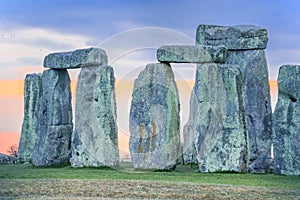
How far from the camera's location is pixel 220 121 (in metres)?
24.4

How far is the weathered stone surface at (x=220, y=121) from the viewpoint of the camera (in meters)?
24.2

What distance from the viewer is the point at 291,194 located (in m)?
19.5

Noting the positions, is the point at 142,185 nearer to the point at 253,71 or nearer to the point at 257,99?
the point at 257,99

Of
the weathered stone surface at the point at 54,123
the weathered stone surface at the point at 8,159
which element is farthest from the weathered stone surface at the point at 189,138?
the weathered stone surface at the point at 8,159

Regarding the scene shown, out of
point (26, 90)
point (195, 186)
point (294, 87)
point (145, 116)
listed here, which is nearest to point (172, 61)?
point (145, 116)

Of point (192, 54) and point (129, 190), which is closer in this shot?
point (129, 190)

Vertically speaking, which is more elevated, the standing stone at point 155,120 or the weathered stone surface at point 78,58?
the weathered stone surface at point 78,58

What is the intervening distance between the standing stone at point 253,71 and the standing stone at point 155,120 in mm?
3741

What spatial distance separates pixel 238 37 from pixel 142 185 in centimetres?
952

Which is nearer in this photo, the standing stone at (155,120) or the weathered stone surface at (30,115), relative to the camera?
the standing stone at (155,120)

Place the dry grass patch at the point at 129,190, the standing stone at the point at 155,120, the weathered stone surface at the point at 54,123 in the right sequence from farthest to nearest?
the weathered stone surface at the point at 54,123
the standing stone at the point at 155,120
the dry grass patch at the point at 129,190

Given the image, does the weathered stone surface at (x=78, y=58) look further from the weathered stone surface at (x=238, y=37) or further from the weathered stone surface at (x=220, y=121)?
the weathered stone surface at (x=238, y=37)

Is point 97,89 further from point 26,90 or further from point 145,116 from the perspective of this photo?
point 26,90

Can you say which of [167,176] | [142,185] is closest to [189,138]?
[167,176]
